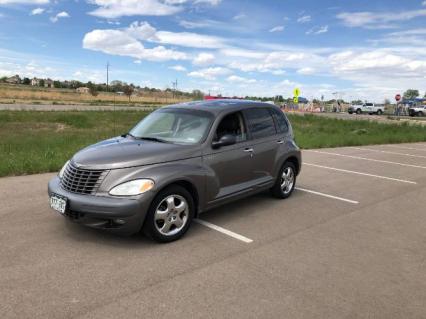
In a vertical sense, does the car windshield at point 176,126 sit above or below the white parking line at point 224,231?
above

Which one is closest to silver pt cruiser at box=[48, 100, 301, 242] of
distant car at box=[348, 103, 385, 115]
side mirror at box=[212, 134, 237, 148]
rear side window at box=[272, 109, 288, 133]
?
side mirror at box=[212, 134, 237, 148]

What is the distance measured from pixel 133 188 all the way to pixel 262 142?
2.53 m

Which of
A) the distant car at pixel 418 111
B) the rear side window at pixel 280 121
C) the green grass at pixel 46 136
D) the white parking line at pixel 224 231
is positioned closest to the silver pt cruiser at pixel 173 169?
the rear side window at pixel 280 121

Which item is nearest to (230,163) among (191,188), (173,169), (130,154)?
(191,188)

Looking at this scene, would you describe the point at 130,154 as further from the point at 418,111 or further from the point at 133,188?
the point at 418,111

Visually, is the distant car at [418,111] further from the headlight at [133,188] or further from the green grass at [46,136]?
the headlight at [133,188]

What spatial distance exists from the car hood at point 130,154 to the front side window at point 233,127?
0.55 meters

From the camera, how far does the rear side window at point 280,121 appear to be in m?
6.96

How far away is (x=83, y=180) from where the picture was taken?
15.1 ft

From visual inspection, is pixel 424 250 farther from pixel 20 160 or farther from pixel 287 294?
pixel 20 160

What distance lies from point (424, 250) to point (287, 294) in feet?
7.36

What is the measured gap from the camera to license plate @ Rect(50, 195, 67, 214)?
15.1 feet

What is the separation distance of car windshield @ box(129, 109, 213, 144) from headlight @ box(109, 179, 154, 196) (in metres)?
1.01

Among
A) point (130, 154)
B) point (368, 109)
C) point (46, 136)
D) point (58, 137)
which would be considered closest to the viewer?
point (130, 154)
